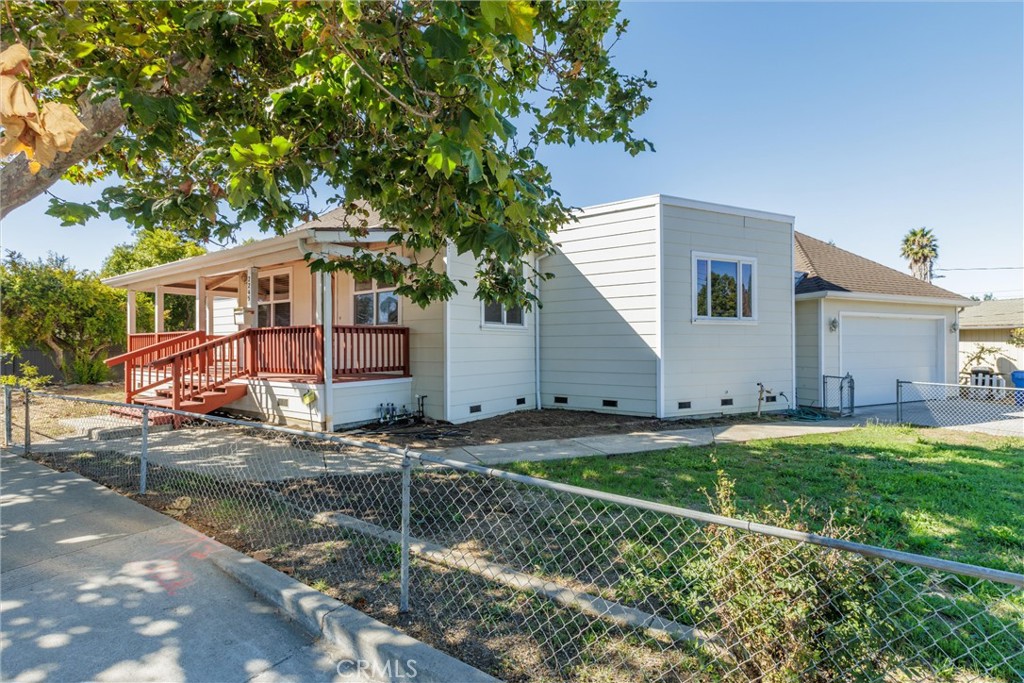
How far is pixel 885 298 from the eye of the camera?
39.3 feet

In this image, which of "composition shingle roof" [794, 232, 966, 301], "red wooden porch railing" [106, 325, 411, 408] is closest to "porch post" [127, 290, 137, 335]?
"red wooden porch railing" [106, 325, 411, 408]

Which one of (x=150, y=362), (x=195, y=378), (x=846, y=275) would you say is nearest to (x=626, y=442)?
(x=195, y=378)

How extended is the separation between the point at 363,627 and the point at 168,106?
4224mm

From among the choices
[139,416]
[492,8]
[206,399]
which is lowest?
[139,416]

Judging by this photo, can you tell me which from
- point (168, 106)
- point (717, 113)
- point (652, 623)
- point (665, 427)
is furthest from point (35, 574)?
point (717, 113)

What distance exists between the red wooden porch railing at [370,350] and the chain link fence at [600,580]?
124 inches

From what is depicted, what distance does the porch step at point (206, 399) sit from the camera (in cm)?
854

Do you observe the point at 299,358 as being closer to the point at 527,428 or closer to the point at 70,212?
the point at 527,428

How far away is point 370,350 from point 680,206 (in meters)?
6.57

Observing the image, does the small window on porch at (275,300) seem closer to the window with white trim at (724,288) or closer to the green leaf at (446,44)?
the window with white trim at (724,288)

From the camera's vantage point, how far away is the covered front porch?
8.03 metres

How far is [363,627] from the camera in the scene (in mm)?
2543

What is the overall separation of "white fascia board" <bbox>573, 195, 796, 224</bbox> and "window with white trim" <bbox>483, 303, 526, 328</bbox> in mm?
2478

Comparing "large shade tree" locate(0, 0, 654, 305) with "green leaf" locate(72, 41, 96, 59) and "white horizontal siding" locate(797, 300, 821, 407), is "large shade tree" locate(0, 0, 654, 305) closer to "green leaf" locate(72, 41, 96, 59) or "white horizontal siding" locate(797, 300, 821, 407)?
"green leaf" locate(72, 41, 96, 59)
